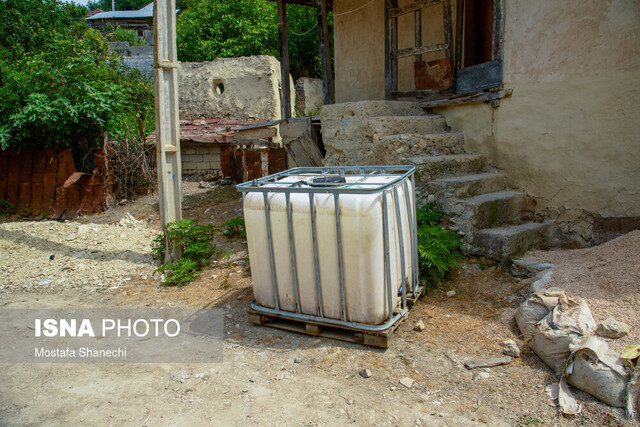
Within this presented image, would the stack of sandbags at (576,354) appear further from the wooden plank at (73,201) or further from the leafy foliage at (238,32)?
the leafy foliage at (238,32)

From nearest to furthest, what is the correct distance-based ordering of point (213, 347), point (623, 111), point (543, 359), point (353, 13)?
point (543, 359) → point (213, 347) → point (623, 111) → point (353, 13)

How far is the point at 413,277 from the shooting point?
3742 mm

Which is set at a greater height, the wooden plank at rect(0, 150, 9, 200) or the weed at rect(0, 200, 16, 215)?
the wooden plank at rect(0, 150, 9, 200)

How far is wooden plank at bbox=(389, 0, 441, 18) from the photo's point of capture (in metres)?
6.30

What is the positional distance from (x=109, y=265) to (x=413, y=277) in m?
3.72

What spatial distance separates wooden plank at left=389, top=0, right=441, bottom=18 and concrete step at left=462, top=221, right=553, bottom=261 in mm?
3595

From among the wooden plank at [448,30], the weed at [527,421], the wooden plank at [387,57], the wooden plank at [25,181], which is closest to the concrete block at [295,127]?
the wooden plank at [387,57]

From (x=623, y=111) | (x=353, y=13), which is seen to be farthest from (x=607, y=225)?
(x=353, y=13)

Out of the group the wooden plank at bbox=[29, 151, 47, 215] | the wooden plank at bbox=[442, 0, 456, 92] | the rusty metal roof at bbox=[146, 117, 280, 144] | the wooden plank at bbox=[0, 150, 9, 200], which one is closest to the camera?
the wooden plank at bbox=[442, 0, 456, 92]

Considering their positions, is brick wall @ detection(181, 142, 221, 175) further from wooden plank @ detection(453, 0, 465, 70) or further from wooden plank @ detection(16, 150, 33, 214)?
wooden plank @ detection(453, 0, 465, 70)

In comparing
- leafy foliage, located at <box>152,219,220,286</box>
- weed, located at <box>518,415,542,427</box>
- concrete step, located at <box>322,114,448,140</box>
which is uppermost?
concrete step, located at <box>322,114,448,140</box>

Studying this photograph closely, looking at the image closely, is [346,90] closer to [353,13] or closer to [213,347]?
[353,13]

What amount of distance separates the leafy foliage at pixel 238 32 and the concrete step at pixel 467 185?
15552mm

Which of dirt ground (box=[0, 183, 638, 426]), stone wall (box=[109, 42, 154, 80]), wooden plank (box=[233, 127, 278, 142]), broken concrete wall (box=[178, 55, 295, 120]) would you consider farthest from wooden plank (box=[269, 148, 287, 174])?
stone wall (box=[109, 42, 154, 80])
